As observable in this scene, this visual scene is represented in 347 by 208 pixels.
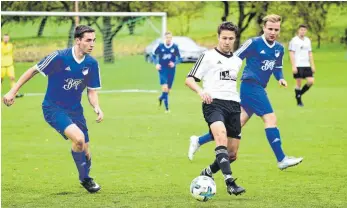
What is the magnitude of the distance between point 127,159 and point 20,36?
16.8 metres

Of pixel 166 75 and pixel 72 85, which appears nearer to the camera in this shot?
pixel 72 85

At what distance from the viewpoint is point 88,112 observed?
22062mm

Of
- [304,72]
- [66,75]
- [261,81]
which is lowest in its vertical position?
[304,72]

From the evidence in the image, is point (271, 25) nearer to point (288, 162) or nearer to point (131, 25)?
point (288, 162)

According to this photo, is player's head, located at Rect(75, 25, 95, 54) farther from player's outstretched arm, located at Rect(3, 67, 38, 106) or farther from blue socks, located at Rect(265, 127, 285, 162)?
blue socks, located at Rect(265, 127, 285, 162)

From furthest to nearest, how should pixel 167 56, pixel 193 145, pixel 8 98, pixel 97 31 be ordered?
pixel 97 31
pixel 167 56
pixel 193 145
pixel 8 98

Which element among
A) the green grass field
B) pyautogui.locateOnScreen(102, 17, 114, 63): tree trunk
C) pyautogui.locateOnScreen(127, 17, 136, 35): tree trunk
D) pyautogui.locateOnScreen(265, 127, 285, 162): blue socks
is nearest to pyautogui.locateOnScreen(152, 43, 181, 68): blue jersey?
the green grass field

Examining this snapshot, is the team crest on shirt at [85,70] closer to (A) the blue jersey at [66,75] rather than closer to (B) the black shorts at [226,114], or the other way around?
(A) the blue jersey at [66,75]

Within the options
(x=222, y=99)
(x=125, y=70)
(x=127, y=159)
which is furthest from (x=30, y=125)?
(x=125, y=70)

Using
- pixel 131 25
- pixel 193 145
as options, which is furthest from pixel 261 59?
pixel 131 25

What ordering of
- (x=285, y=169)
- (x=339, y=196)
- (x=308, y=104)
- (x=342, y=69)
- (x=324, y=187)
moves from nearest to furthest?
(x=339, y=196)
(x=324, y=187)
(x=285, y=169)
(x=308, y=104)
(x=342, y=69)

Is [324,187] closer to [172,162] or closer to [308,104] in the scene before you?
[172,162]

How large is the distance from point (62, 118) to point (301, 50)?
13854 mm

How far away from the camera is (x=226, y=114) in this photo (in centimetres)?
Result: 949
